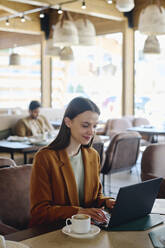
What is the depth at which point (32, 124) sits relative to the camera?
23.6ft

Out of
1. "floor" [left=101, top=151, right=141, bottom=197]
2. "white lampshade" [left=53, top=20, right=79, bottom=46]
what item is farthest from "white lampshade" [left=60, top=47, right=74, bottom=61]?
"floor" [left=101, top=151, right=141, bottom=197]

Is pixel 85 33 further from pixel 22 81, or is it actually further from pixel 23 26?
pixel 22 81

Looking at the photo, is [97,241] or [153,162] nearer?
[97,241]

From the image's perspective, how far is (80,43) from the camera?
628 centimetres

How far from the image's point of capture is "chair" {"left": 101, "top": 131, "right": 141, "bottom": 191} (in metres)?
5.50

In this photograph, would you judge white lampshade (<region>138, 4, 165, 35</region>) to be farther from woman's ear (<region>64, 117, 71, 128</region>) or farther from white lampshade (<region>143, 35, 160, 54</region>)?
woman's ear (<region>64, 117, 71, 128</region>)

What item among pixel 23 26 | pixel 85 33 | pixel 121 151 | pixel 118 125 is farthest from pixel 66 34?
pixel 23 26

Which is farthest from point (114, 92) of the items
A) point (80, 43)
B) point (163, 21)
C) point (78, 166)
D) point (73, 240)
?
point (73, 240)

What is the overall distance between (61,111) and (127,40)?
8.91 feet

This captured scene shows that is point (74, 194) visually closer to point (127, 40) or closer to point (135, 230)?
point (135, 230)

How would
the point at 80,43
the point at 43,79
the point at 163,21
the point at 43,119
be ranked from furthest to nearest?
the point at 43,79, the point at 43,119, the point at 80,43, the point at 163,21

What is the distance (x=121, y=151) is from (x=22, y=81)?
828 cm

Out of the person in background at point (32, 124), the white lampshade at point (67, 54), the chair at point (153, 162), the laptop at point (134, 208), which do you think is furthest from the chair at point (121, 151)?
the laptop at point (134, 208)

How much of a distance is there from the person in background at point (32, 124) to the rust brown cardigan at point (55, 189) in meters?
4.60
